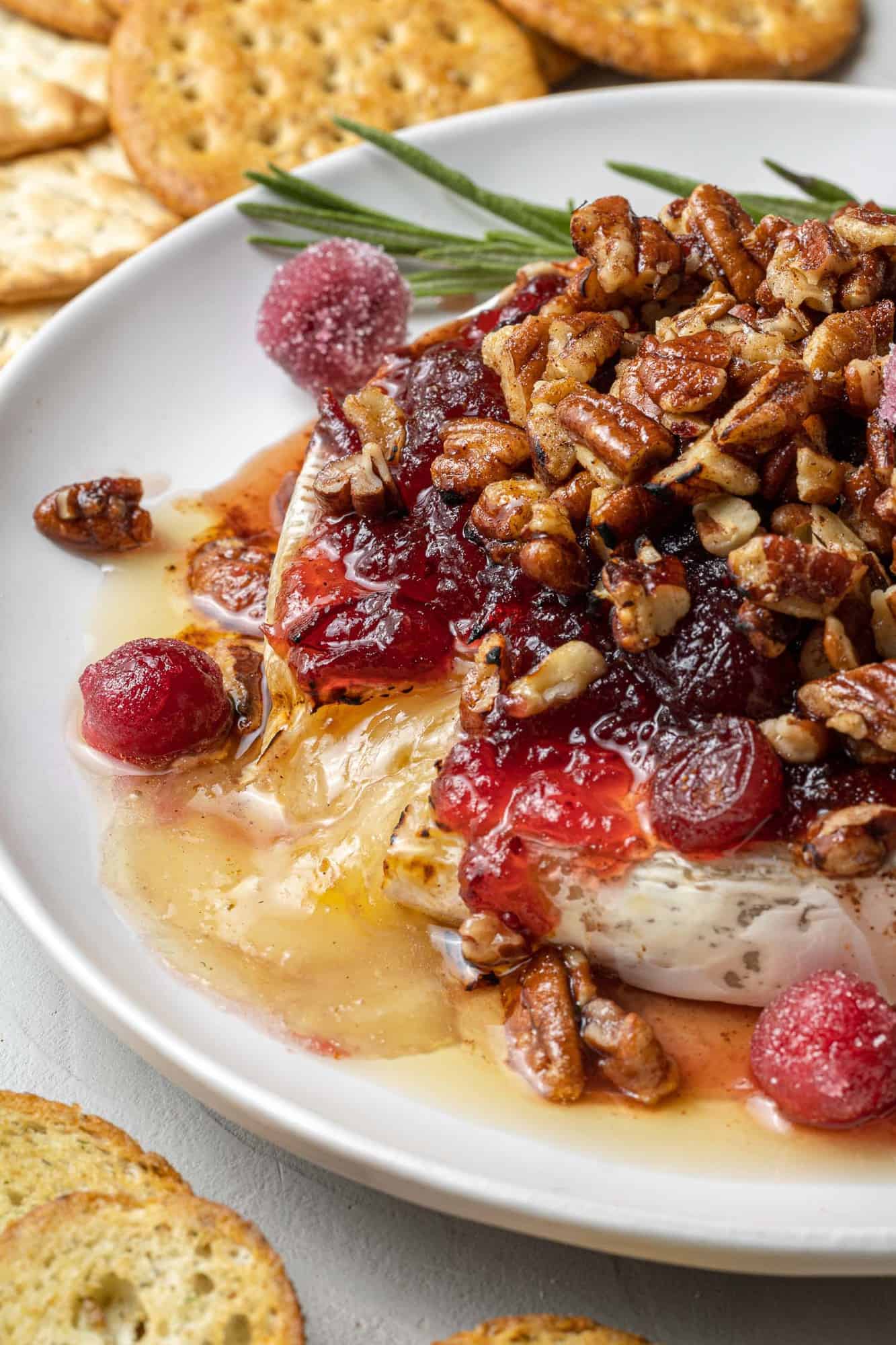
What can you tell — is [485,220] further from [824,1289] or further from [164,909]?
[824,1289]

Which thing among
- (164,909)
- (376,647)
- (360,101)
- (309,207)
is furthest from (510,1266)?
(360,101)

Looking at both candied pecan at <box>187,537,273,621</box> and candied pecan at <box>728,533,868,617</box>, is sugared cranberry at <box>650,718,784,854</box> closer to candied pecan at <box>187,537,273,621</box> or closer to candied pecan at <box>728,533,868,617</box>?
candied pecan at <box>728,533,868,617</box>

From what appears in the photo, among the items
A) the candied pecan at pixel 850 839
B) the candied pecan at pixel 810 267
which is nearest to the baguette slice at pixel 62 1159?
the candied pecan at pixel 850 839

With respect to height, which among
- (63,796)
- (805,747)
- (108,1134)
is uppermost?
(805,747)

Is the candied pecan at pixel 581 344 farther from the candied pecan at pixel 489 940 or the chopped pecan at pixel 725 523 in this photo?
the candied pecan at pixel 489 940

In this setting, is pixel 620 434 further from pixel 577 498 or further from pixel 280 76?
pixel 280 76

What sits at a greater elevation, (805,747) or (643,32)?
(643,32)

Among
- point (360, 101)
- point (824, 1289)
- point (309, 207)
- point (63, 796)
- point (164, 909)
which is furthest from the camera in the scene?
point (360, 101)
